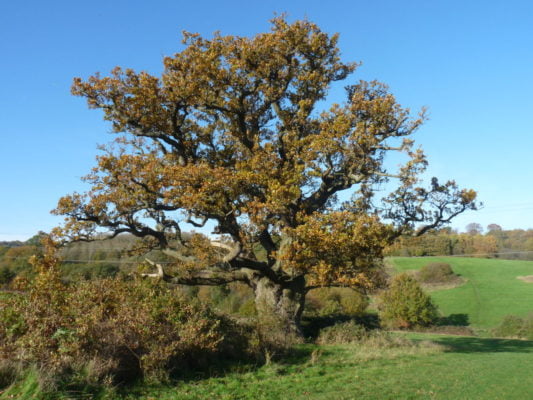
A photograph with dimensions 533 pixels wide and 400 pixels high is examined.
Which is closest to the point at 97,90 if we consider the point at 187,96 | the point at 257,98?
the point at 187,96

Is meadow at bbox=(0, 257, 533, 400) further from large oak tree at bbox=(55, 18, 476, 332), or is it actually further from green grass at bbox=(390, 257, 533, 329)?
green grass at bbox=(390, 257, 533, 329)

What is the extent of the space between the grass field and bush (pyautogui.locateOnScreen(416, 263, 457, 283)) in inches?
2062

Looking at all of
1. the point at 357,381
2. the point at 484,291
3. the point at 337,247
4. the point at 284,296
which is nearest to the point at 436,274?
the point at 484,291

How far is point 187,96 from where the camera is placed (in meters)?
16.6

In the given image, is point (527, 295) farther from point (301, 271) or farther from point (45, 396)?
point (45, 396)

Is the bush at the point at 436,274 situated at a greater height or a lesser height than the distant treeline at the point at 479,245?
lesser

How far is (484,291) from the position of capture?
5888 centimetres

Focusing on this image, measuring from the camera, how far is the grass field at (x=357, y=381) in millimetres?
8875

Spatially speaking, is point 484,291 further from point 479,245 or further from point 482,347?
point 482,347

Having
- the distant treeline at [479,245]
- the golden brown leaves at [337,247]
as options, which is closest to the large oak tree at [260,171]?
the golden brown leaves at [337,247]

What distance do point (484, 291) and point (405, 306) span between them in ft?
87.0

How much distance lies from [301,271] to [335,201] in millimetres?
6502

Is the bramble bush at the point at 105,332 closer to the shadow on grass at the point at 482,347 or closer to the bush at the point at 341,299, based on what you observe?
the shadow on grass at the point at 482,347

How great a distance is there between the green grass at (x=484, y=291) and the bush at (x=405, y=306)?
10.1 m
